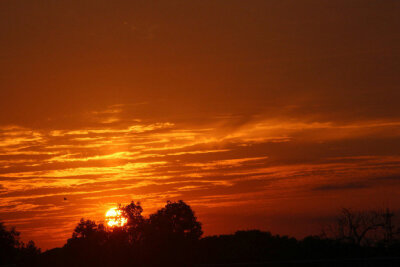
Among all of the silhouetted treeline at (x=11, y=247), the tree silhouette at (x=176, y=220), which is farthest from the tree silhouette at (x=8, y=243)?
the tree silhouette at (x=176, y=220)

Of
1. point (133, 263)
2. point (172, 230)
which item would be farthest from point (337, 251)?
point (172, 230)

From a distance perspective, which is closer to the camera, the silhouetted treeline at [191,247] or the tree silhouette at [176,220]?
the silhouetted treeline at [191,247]

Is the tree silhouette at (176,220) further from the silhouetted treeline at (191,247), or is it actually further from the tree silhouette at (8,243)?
the tree silhouette at (8,243)

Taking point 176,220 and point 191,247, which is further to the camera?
point 176,220

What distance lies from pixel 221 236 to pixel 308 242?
9.56 m

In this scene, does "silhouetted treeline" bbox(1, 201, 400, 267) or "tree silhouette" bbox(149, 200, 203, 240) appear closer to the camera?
"silhouetted treeline" bbox(1, 201, 400, 267)

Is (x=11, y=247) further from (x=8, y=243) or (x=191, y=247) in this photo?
(x=191, y=247)

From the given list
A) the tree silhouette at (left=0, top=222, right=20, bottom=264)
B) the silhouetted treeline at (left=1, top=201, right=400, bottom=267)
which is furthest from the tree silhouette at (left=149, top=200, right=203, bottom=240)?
the tree silhouette at (left=0, top=222, right=20, bottom=264)

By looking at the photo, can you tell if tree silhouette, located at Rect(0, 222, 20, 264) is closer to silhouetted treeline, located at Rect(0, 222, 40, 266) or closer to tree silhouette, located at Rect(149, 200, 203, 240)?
silhouetted treeline, located at Rect(0, 222, 40, 266)

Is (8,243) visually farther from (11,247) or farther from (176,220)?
(176,220)

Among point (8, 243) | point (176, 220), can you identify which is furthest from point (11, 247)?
point (176, 220)

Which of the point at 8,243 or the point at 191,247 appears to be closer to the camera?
the point at 191,247

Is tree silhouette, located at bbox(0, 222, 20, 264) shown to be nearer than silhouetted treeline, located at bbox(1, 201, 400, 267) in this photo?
No

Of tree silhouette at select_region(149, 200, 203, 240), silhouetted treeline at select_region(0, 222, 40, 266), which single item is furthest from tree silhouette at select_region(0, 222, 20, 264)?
tree silhouette at select_region(149, 200, 203, 240)
